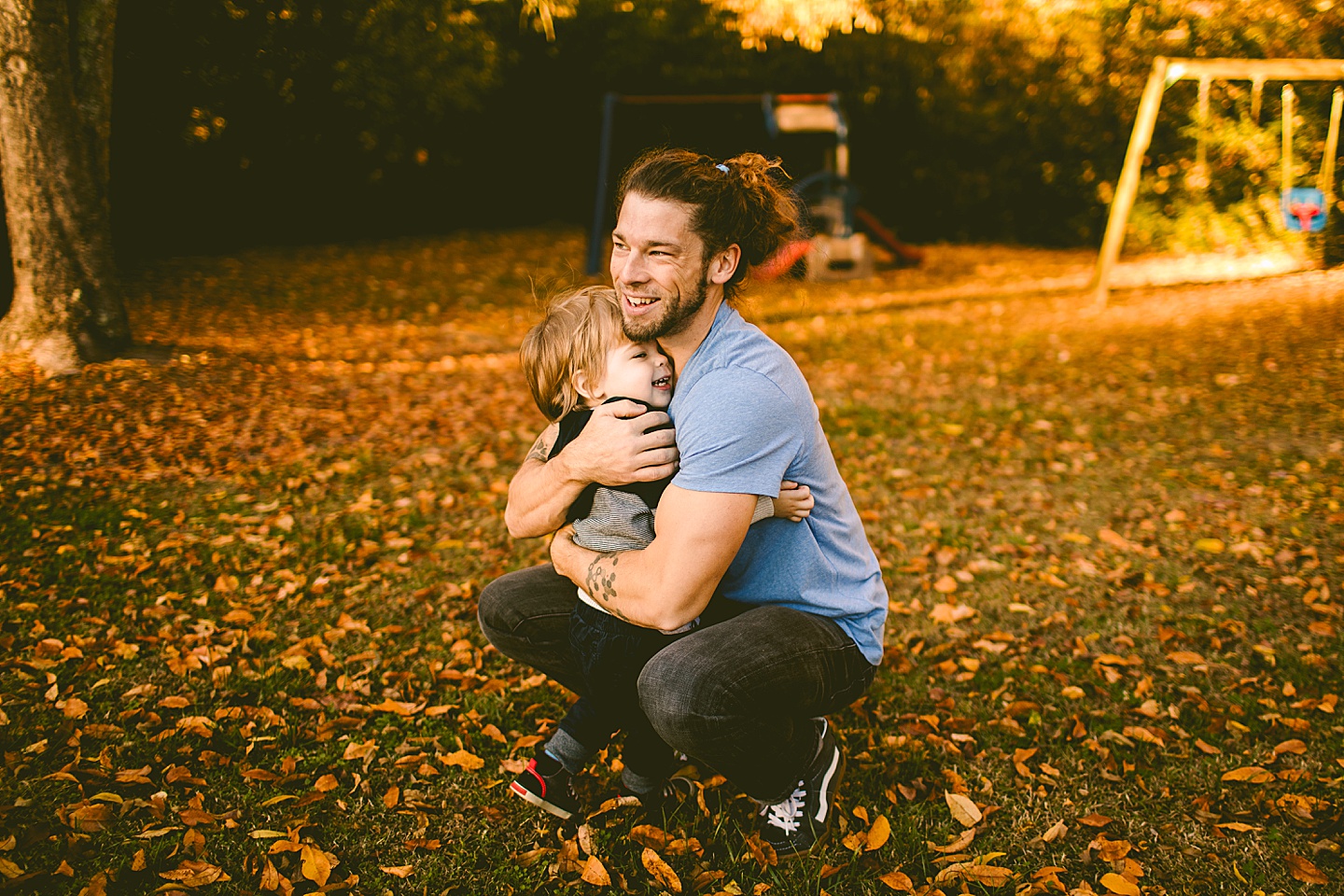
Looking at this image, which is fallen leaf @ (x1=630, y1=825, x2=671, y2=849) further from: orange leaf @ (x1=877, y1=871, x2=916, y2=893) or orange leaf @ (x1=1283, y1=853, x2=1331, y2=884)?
orange leaf @ (x1=1283, y1=853, x2=1331, y2=884)

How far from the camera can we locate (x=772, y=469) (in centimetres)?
226

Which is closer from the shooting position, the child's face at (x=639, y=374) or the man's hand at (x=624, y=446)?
the man's hand at (x=624, y=446)

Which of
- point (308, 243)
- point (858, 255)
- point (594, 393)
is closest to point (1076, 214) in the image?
point (858, 255)

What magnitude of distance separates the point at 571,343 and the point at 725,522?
68 cm

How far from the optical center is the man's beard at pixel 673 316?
2.44m

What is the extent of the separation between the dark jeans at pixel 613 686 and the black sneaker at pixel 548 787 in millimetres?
116

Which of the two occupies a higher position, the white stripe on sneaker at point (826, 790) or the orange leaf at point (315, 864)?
the white stripe on sneaker at point (826, 790)

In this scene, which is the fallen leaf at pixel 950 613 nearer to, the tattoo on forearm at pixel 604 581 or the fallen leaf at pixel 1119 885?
the fallen leaf at pixel 1119 885

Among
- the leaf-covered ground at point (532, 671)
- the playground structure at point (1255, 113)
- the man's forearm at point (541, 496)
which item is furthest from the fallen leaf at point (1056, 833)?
the playground structure at point (1255, 113)

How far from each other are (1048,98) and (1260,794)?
1476cm

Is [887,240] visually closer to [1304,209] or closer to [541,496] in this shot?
[1304,209]

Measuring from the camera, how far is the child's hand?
7.74 ft

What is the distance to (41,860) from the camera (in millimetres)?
2576

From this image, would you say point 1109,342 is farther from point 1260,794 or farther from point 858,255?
point 1260,794
